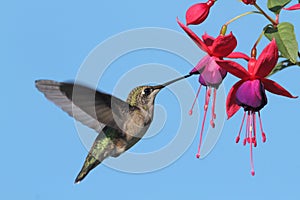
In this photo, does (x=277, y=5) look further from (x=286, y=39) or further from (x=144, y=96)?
(x=144, y=96)

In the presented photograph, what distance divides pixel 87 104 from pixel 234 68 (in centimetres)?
68

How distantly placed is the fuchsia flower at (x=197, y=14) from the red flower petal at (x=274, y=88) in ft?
0.96

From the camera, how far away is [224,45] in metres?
1.66

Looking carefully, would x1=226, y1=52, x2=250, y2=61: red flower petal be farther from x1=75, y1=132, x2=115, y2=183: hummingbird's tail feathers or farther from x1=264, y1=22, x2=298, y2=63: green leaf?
x1=75, y1=132, x2=115, y2=183: hummingbird's tail feathers

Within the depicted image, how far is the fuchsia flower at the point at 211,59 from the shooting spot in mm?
1653

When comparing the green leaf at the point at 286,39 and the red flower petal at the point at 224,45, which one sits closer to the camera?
the green leaf at the point at 286,39

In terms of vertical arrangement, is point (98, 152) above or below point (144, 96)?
below

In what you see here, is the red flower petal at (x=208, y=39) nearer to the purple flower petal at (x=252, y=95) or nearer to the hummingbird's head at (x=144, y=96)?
the purple flower petal at (x=252, y=95)

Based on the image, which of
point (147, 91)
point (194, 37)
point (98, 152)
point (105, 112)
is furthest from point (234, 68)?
point (98, 152)

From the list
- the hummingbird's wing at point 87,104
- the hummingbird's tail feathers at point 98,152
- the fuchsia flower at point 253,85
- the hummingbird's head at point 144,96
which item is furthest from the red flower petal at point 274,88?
the hummingbird's tail feathers at point 98,152

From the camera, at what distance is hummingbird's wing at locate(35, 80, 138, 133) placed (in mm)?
1971

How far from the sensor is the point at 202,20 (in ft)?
5.75

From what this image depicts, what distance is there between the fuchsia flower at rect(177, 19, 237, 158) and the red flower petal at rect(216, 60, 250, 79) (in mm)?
47


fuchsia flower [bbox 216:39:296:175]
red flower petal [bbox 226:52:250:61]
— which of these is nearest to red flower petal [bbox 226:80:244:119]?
fuchsia flower [bbox 216:39:296:175]
